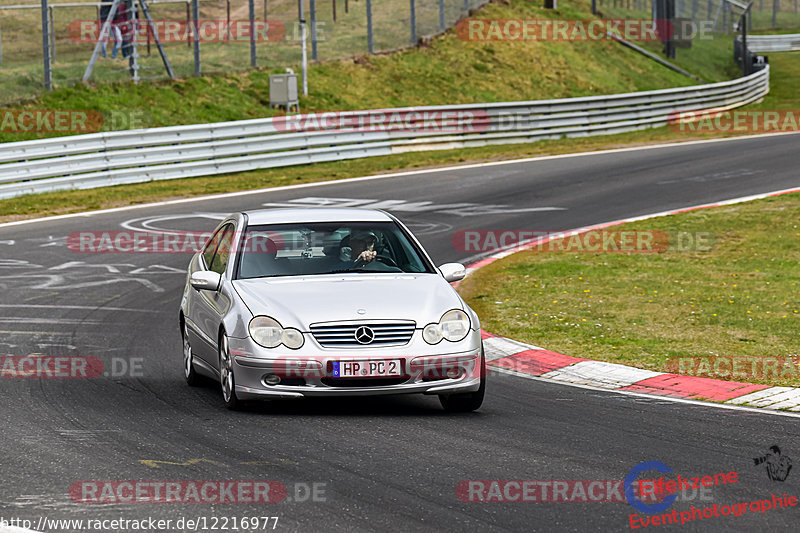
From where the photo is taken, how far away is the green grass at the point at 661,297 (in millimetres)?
11102

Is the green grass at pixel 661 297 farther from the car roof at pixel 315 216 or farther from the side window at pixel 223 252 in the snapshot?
the side window at pixel 223 252

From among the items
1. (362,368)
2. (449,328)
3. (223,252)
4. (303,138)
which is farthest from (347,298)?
(303,138)

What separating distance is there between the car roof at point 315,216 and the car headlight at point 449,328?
1.51 meters

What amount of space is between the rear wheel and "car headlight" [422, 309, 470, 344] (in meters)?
1.41

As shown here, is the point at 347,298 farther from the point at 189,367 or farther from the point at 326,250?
the point at 189,367

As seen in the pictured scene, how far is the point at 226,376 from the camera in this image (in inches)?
332

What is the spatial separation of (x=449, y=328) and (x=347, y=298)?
0.75 meters

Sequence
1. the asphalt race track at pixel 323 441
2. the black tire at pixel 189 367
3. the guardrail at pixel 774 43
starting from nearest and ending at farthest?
the asphalt race track at pixel 323 441, the black tire at pixel 189 367, the guardrail at pixel 774 43

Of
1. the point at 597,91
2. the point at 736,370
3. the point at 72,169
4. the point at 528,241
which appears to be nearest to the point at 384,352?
the point at 736,370

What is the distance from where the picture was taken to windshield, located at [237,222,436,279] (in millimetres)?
9008

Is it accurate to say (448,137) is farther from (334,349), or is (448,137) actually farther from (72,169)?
(334,349)

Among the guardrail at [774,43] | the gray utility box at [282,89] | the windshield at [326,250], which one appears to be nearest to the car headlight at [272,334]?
the windshield at [326,250]

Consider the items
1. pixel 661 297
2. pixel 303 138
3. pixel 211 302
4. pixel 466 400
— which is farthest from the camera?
pixel 303 138

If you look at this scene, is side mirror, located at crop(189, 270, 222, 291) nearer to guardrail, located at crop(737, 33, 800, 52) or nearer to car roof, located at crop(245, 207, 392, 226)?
car roof, located at crop(245, 207, 392, 226)
